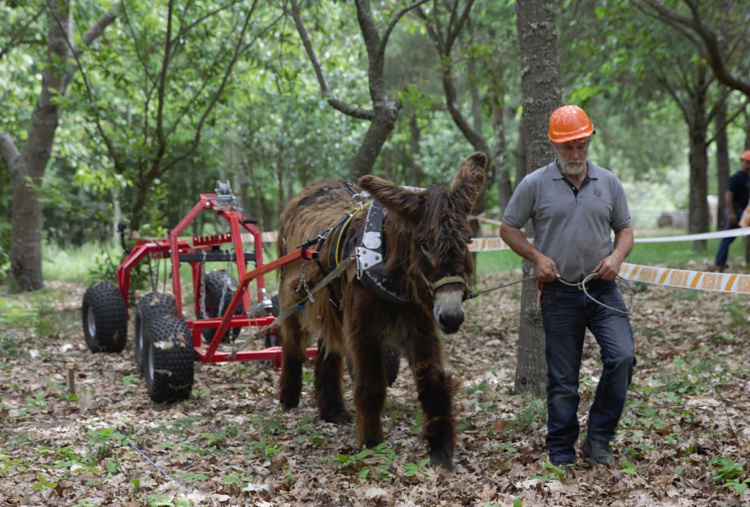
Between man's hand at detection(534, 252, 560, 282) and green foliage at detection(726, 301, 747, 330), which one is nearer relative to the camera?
man's hand at detection(534, 252, 560, 282)

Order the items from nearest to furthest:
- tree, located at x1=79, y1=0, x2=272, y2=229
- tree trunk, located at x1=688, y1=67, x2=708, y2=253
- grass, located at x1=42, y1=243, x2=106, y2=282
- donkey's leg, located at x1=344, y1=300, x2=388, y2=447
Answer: donkey's leg, located at x1=344, y1=300, x2=388, y2=447
tree, located at x1=79, y1=0, x2=272, y2=229
tree trunk, located at x1=688, y1=67, x2=708, y2=253
grass, located at x1=42, y1=243, x2=106, y2=282

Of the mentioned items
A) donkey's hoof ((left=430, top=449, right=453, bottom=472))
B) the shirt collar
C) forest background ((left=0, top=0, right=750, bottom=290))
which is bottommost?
donkey's hoof ((left=430, top=449, right=453, bottom=472))

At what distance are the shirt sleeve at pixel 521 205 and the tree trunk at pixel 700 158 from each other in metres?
13.6

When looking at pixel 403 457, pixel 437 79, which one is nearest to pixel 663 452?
pixel 403 457

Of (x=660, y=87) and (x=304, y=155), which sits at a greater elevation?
(x=660, y=87)

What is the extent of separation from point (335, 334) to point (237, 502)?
5.79ft

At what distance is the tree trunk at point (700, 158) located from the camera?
650 inches

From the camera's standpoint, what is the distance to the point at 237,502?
162 inches

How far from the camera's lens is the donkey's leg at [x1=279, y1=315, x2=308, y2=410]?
6430 millimetres

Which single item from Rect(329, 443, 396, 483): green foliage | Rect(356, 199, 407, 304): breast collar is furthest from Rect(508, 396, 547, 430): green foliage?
Rect(356, 199, 407, 304): breast collar

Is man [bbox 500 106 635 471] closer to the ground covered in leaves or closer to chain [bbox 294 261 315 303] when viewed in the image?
the ground covered in leaves

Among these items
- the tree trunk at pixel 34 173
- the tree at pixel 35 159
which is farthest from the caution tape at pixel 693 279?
the tree trunk at pixel 34 173

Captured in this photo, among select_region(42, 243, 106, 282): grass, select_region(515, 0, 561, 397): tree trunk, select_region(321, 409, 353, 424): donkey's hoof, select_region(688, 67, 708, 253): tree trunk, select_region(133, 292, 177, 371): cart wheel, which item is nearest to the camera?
select_region(515, 0, 561, 397): tree trunk

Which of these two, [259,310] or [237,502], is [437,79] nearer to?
[259,310]
